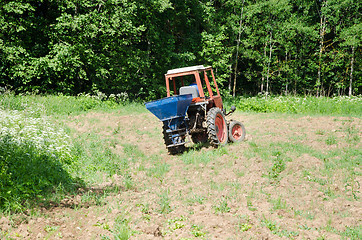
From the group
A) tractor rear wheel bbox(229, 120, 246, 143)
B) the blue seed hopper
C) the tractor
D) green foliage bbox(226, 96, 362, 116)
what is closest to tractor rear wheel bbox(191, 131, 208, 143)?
the tractor

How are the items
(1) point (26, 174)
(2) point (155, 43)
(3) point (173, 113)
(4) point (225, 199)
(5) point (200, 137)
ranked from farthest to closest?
(2) point (155, 43) → (5) point (200, 137) → (3) point (173, 113) → (1) point (26, 174) → (4) point (225, 199)

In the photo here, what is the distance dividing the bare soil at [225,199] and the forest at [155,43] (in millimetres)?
9282

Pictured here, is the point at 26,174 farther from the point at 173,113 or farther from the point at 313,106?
the point at 313,106

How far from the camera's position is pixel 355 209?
4.79 metres

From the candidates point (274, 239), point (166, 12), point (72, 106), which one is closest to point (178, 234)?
point (274, 239)

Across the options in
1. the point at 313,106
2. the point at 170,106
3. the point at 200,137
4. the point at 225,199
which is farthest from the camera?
the point at 313,106

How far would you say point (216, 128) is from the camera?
344 inches

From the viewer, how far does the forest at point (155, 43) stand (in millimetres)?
15391

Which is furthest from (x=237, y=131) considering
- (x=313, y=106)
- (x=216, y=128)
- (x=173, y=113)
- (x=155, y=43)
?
(x=155, y=43)

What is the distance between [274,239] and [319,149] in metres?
4.43

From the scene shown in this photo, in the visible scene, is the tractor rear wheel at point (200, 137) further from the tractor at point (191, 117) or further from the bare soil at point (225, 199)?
the bare soil at point (225, 199)

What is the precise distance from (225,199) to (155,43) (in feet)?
51.4

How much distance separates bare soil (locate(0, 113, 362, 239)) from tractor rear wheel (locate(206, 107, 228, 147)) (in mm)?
288

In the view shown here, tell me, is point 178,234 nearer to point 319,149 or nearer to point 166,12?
point 319,149
